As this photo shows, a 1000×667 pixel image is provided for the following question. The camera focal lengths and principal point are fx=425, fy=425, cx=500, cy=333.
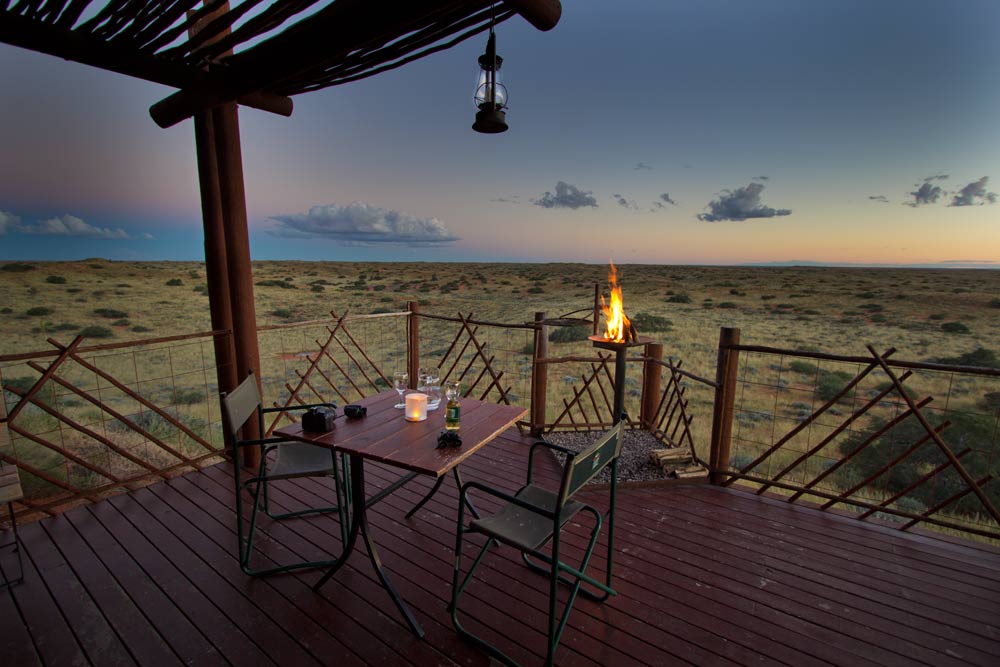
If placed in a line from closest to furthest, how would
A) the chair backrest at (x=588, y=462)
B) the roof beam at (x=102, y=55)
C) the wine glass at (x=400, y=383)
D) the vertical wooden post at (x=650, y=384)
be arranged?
the chair backrest at (x=588, y=462) → the roof beam at (x=102, y=55) → the wine glass at (x=400, y=383) → the vertical wooden post at (x=650, y=384)

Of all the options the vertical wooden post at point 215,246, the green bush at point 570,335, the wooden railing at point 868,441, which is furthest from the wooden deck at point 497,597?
the green bush at point 570,335

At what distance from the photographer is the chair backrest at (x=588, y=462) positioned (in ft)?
4.43

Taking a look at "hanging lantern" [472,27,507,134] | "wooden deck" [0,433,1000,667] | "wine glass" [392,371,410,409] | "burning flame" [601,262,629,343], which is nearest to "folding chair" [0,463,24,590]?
"wooden deck" [0,433,1000,667]

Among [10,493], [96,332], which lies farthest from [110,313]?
[10,493]

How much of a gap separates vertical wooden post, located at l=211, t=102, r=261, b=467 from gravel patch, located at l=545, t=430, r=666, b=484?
2.45 m

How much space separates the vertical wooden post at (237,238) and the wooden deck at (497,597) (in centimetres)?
102

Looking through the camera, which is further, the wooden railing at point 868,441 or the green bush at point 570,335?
the green bush at point 570,335

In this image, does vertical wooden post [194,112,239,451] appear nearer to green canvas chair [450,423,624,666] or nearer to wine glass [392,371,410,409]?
wine glass [392,371,410,409]

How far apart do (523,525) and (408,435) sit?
0.63 metres

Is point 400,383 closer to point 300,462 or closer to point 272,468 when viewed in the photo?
point 300,462

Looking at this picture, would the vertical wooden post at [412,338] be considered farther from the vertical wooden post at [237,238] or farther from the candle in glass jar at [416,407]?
the candle in glass jar at [416,407]

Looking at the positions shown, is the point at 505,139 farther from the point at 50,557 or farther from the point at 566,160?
the point at 50,557

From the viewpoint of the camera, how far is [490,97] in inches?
81.9

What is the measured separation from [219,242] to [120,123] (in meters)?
6.28
